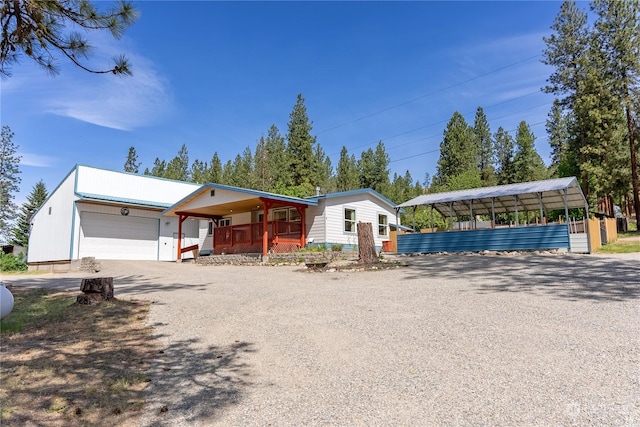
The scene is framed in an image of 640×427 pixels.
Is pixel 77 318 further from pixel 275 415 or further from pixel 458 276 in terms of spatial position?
pixel 458 276

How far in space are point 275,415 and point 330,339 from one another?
1850 mm

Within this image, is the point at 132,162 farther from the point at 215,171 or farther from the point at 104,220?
the point at 104,220

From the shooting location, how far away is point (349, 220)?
788 inches

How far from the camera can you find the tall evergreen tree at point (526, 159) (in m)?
46.6

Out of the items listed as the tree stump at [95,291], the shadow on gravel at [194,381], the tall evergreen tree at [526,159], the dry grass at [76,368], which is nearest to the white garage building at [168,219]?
the tree stump at [95,291]

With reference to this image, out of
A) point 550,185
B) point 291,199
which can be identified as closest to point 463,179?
point 550,185

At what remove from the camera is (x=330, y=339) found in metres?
4.82

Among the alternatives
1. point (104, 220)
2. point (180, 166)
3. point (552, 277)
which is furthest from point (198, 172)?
point (552, 277)

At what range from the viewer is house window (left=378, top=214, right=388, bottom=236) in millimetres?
22453

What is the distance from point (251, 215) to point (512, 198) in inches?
554

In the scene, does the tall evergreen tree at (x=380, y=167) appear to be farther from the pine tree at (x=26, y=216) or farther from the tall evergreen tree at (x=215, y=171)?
the pine tree at (x=26, y=216)

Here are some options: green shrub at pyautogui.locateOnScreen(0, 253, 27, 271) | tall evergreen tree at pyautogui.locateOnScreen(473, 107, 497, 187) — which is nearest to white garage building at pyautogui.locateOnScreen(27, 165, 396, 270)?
green shrub at pyautogui.locateOnScreen(0, 253, 27, 271)

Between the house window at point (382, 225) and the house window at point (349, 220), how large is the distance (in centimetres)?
266

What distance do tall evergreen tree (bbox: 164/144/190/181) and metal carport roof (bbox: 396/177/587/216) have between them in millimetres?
46320
